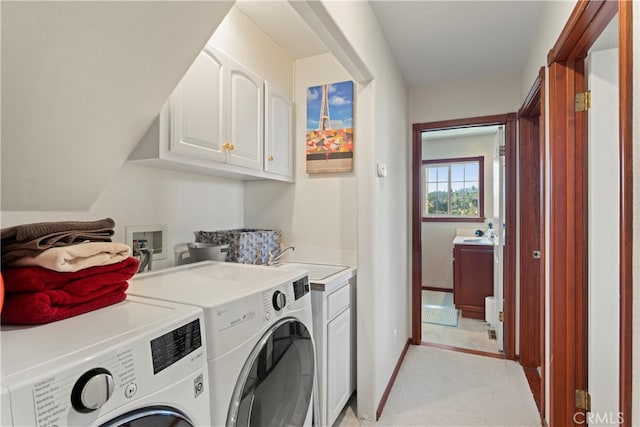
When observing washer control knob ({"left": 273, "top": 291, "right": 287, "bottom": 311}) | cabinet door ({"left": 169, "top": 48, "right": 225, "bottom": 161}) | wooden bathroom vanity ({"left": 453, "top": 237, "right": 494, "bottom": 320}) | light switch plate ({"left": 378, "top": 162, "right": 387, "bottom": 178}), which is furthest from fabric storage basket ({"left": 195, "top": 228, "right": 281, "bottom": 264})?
wooden bathroom vanity ({"left": 453, "top": 237, "right": 494, "bottom": 320})

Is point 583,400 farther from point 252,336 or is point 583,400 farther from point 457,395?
point 252,336

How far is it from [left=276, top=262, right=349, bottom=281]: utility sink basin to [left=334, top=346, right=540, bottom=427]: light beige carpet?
0.87 m

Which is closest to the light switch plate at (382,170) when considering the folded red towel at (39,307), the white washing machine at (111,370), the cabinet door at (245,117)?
the cabinet door at (245,117)

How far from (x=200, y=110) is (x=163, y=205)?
55 centimetres

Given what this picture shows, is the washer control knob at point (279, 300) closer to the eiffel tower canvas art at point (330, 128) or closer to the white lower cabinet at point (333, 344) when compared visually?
the white lower cabinet at point (333, 344)

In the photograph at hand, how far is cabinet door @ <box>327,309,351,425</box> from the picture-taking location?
1646 millimetres

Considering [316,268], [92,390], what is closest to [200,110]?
[316,268]

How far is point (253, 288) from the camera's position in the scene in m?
1.14

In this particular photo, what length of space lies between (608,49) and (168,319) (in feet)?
6.85

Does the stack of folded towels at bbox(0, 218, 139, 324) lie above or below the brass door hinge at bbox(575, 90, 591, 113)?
below

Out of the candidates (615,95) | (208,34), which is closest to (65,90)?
(208,34)

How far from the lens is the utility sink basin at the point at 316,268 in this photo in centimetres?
180

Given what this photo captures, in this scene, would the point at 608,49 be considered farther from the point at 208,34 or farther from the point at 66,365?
the point at 66,365

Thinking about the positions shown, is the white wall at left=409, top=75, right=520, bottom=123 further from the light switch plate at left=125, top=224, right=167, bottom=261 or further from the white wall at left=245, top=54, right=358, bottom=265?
the light switch plate at left=125, top=224, right=167, bottom=261
